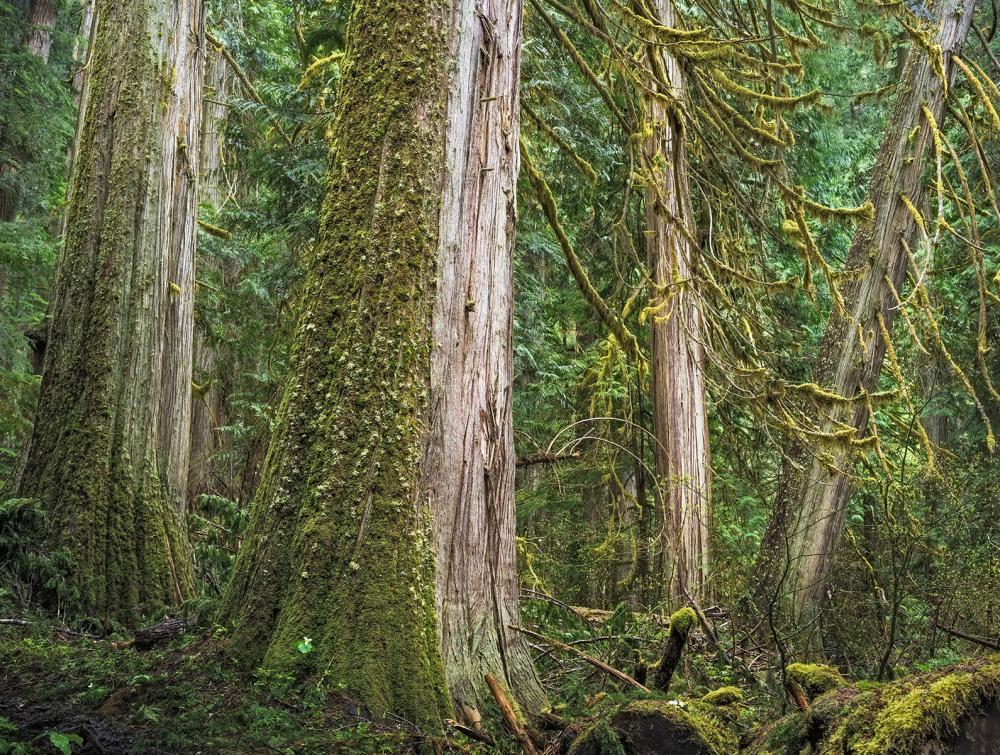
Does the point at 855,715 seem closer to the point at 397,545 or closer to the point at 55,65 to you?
the point at 397,545

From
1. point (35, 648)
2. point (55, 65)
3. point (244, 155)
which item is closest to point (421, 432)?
point (35, 648)

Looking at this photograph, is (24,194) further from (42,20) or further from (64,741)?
(64,741)

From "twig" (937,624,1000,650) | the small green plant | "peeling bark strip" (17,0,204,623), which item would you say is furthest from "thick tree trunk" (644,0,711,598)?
the small green plant

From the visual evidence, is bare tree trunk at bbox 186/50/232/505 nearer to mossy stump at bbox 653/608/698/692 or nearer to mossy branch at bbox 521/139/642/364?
mossy branch at bbox 521/139/642/364

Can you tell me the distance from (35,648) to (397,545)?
6.94 ft

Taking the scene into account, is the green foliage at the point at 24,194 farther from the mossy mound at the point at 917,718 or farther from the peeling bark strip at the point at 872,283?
the mossy mound at the point at 917,718

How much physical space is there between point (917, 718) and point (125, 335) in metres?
5.20

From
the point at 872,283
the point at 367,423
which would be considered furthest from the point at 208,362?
the point at 367,423

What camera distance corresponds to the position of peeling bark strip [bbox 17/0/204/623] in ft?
17.6

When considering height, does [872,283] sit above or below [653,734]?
above

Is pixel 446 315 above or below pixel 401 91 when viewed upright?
below

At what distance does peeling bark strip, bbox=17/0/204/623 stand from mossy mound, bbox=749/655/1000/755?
174 inches

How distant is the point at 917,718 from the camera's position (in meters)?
2.02

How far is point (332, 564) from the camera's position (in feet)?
10.7
